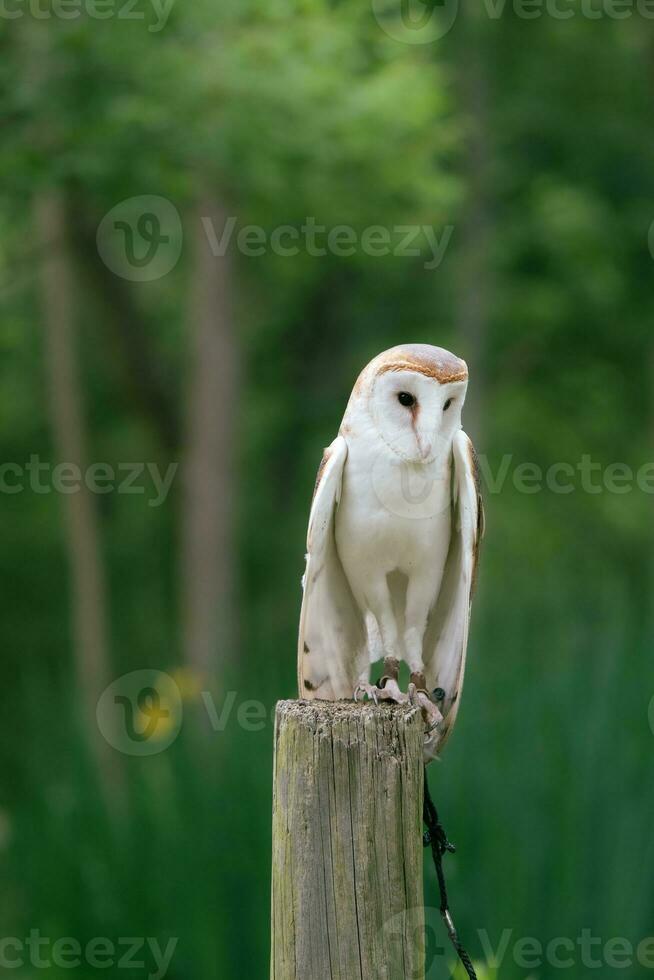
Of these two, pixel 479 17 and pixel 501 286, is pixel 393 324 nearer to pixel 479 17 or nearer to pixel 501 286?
pixel 501 286

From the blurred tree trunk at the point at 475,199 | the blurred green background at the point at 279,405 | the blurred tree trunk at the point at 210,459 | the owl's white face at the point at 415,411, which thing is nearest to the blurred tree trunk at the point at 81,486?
the blurred green background at the point at 279,405

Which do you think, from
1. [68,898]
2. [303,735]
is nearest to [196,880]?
[68,898]

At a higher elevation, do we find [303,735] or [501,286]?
[501,286]

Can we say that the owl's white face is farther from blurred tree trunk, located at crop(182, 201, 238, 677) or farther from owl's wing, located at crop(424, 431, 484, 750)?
blurred tree trunk, located at crop(182, 201, 238, 677)

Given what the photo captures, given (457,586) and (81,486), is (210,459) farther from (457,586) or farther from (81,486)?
(457,586)

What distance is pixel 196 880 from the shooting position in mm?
4168

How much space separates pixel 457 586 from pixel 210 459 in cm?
741

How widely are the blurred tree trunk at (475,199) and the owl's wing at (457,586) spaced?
6.96 metres

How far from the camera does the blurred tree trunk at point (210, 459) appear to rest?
10.2m

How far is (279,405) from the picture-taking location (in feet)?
45.6

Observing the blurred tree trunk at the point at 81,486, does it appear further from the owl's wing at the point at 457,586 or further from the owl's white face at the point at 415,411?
the owl's white face at the point at 415,411

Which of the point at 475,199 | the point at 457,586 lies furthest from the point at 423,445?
the point at 475,199

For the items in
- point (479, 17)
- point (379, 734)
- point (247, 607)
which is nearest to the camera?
point (379, 734)

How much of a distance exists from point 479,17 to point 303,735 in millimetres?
9330
